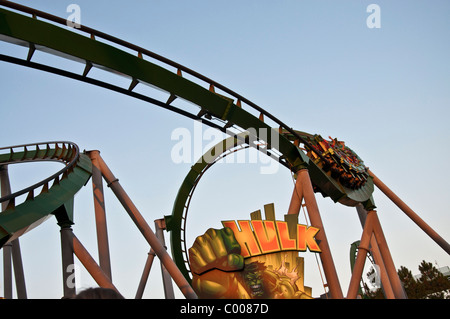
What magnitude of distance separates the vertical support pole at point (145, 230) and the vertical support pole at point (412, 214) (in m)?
8.64

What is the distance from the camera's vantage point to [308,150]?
1326 centimetres

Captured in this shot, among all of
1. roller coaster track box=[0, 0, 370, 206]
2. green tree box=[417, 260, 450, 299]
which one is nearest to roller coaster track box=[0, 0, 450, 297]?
roller coaster track box=[0, 0, 370, 206]

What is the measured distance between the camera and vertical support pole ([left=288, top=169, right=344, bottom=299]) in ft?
32.4

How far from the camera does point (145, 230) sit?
9.87 metres

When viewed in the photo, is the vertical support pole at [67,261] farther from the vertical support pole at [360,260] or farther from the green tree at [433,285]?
the green tree at [433,285]

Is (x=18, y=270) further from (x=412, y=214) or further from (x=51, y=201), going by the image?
(x=412, y=214)

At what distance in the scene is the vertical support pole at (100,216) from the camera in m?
9.35

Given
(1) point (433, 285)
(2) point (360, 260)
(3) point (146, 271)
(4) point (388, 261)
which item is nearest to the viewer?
Result: (2) point (360, 260)

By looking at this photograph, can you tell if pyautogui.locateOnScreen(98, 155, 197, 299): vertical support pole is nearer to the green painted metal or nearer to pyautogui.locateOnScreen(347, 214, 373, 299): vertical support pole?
the green painted metal

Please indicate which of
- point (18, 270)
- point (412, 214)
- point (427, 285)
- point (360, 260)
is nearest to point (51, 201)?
point (18, 270)

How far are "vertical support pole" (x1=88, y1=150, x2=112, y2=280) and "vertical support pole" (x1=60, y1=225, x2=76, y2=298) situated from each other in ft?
1.93

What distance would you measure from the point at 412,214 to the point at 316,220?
561cm

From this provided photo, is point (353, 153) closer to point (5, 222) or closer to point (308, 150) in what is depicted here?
point (308, 150)
